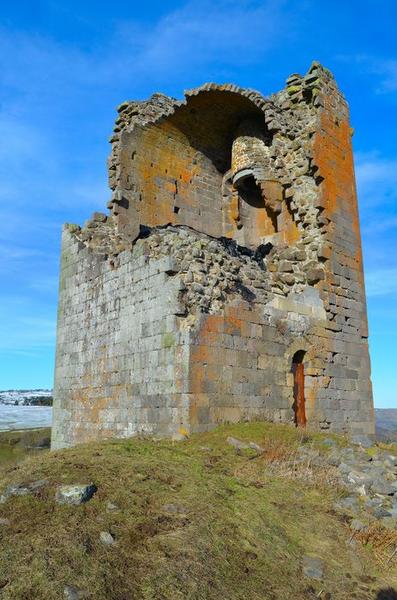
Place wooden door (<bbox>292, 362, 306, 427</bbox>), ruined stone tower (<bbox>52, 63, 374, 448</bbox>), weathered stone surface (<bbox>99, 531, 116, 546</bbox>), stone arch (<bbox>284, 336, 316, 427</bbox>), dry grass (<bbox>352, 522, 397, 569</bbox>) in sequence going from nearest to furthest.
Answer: weathered stone surface (<bbox>99, 531, 116, 546</bbox>), dry grass (<bbox>352, 522, 397, 569</bbox>), ruined stone tower (<bbox>52, 63, 374, 448</bbox>), stone arch (<bbox>284, 336, 316, 427</bbox>), wooden door (<bbox>292, 362, 306, 427</bbox>)

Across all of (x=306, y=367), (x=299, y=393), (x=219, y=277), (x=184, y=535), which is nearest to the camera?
(x=184, y=535)

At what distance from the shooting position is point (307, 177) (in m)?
13.3

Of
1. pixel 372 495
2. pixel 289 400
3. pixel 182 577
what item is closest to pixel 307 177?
pixel 289 400

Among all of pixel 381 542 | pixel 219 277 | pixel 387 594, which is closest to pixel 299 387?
pixel 219 277

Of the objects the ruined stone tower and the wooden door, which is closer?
the ruined stone tower

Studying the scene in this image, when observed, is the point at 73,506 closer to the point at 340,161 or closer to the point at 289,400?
the point at 289,400

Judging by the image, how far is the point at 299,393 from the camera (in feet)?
37.1

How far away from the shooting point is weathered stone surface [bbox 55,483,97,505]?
505 centimetres

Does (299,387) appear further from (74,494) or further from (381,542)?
(74,494)

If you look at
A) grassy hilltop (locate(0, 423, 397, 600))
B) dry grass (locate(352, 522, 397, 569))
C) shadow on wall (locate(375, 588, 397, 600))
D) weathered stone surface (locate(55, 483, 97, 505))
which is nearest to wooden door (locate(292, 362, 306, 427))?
grassy hilltop (locate(0, 423, 397, 600))

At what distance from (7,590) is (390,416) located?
40.7 metres

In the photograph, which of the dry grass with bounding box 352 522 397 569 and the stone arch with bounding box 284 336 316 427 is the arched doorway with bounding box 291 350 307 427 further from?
the dry grass with bounding box 352 522 397 569

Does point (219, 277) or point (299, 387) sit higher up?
point (219, 277)

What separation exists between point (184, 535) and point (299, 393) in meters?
6.99
